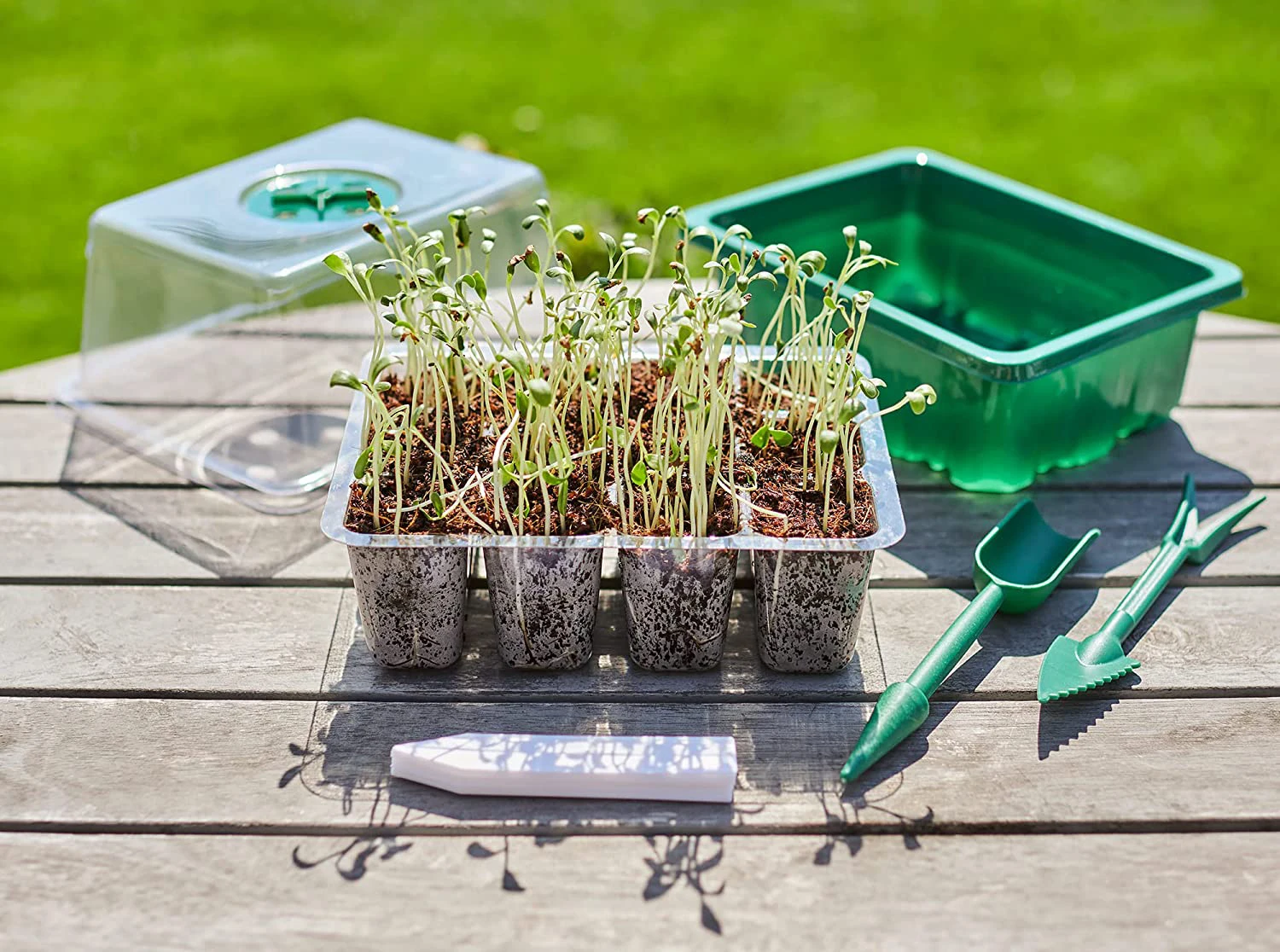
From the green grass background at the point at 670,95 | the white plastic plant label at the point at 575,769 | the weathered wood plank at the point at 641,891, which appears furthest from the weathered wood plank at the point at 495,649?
the green grass background at the point at 670,95

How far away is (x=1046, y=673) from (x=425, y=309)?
2.57ft

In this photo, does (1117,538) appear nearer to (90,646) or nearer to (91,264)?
(90,646)

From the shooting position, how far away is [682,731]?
53.6 inches

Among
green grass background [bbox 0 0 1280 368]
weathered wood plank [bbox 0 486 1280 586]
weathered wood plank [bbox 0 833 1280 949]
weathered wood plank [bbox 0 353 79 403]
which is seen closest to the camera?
weathered wood plank [bbox 0 833 1280 949]

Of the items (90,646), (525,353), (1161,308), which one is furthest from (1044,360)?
(90,646)

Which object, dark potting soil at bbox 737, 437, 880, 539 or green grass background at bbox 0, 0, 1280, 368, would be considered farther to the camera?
green grass background at bbox 0, 0, 1280, 368

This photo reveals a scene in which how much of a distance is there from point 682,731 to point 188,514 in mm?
785

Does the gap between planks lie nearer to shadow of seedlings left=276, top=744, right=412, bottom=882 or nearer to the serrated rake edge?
shadow of seedlings left=276, top=744, right=412, bottom=882

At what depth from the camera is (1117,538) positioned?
1.71 m

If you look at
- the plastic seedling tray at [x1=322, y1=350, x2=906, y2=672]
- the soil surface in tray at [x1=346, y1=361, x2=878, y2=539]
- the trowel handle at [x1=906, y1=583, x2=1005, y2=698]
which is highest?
the soil surface in tray at [x1=346, y1=361, x2=878, y2=539]

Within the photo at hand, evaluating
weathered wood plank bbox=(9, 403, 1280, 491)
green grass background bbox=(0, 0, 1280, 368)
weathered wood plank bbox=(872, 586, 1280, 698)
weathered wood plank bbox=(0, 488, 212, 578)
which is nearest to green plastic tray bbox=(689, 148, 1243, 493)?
weathered wood plank bbox=(9, 403, 1280, 491)

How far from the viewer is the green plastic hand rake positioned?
1.41 meters

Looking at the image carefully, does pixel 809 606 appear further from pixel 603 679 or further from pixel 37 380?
pixel 37 380

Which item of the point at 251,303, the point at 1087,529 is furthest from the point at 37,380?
the point at 1087,529
